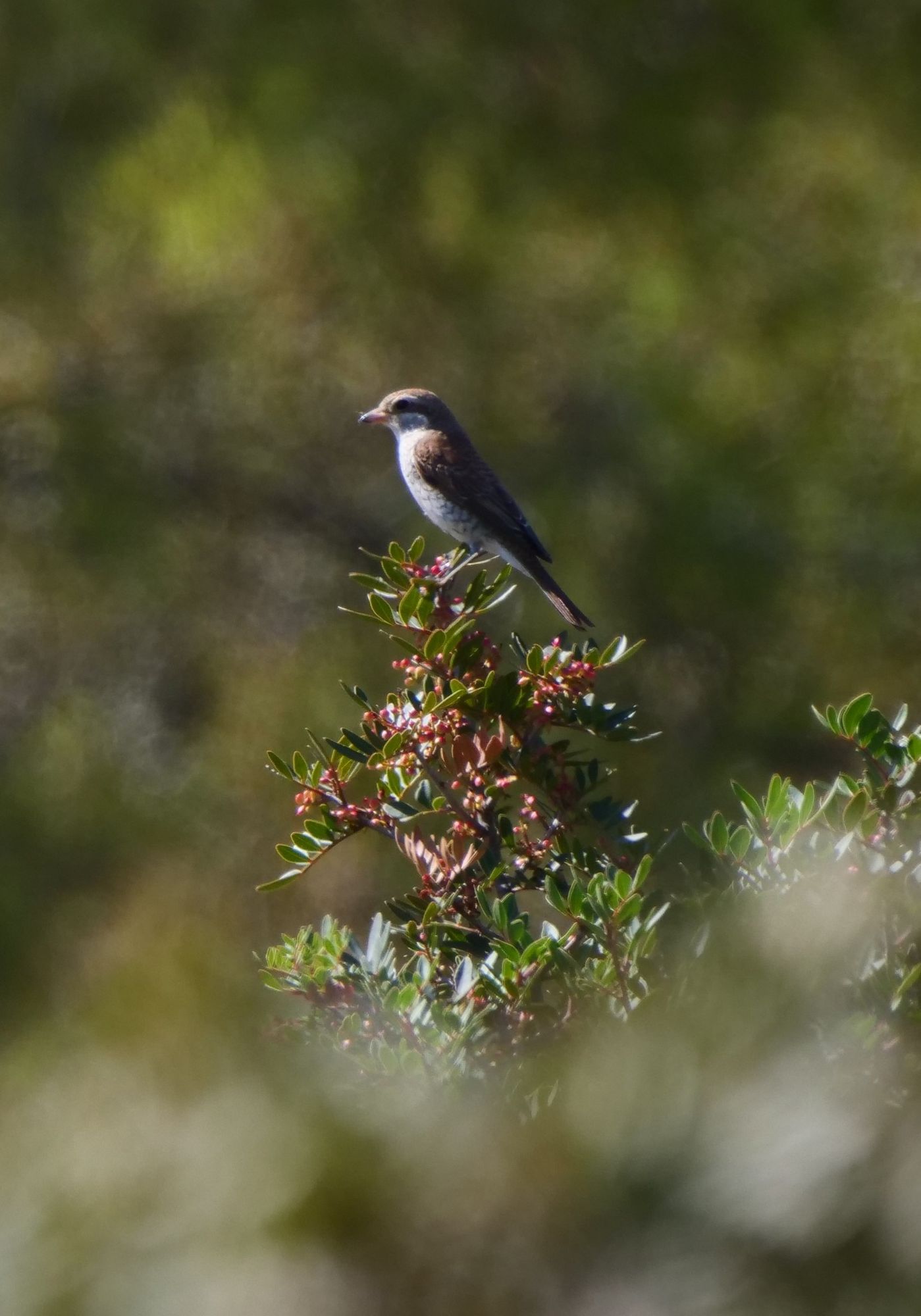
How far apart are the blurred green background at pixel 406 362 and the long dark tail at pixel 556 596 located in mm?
302

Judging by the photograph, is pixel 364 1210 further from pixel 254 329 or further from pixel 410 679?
pixel 254 329

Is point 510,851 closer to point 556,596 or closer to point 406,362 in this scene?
point 556,596

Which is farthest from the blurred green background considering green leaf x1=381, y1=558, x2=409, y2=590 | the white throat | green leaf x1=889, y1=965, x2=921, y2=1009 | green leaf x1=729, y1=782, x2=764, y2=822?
green leaf x1=889, y1=965, x2=921, y2=1009

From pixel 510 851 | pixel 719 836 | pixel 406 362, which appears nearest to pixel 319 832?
pixel 510 851

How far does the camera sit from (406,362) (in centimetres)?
364

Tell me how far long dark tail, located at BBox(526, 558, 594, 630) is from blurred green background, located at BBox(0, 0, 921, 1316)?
0.30 meters

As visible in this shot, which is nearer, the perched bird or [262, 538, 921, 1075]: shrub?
[262, 538, 921, 1075]: shrub

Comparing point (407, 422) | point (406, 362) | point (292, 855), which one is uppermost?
point (292, 855)

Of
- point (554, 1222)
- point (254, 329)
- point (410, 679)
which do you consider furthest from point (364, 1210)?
point (254, 329)

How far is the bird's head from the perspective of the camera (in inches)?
120

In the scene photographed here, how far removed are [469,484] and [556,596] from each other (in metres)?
0.40

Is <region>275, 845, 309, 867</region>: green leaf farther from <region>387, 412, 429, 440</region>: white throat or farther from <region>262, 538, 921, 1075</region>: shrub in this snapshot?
<region>387, 412, 429, 440</region>: white throat

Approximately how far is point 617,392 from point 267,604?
97 cm

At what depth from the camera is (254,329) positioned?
368 cm
